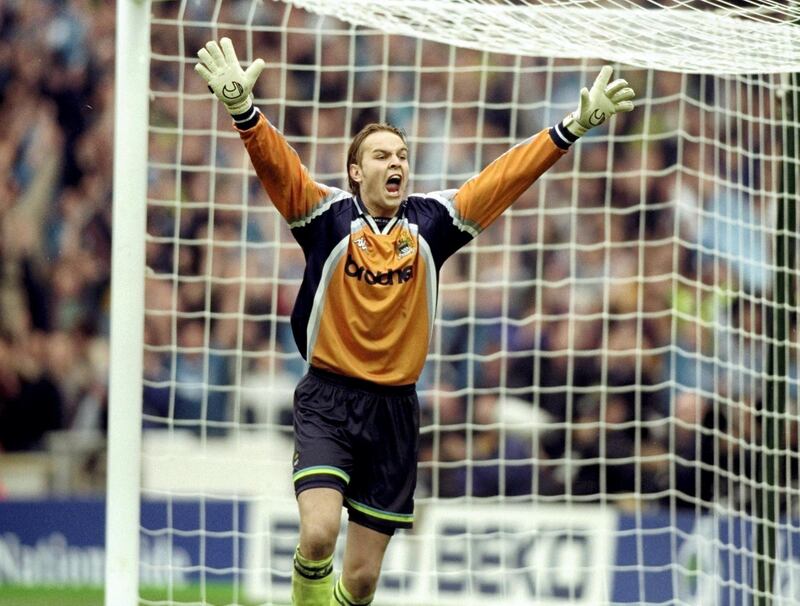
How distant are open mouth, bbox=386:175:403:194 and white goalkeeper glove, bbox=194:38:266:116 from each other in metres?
0.60

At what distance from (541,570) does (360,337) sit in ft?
11.9

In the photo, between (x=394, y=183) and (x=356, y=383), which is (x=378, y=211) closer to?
(x=394, y=183)

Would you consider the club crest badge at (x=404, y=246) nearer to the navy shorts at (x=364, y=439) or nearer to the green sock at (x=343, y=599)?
the navy shorts at (x=364, y=439)

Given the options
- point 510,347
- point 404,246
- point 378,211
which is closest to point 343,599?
point 404,246

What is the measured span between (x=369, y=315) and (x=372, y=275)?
143 mm

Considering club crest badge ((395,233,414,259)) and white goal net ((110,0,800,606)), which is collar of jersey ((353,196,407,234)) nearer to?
club crest badge ((395,233,414,259))

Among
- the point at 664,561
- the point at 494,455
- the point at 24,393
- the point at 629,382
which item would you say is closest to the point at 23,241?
the point at 24,393

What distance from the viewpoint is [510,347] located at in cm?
996

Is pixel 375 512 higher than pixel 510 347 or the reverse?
the reverse

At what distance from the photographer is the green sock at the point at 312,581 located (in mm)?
5090

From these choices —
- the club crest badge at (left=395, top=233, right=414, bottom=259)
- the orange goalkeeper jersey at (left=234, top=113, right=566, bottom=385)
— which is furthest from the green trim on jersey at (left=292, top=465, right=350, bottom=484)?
the club crest badge at (left=395, top=233, right=414, bottom=259)

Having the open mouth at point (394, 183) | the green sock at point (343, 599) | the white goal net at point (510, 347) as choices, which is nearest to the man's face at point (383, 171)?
the open mouth at point (394, 183)

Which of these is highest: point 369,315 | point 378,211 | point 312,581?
point 378,211

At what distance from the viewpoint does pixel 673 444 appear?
30.5 feet
